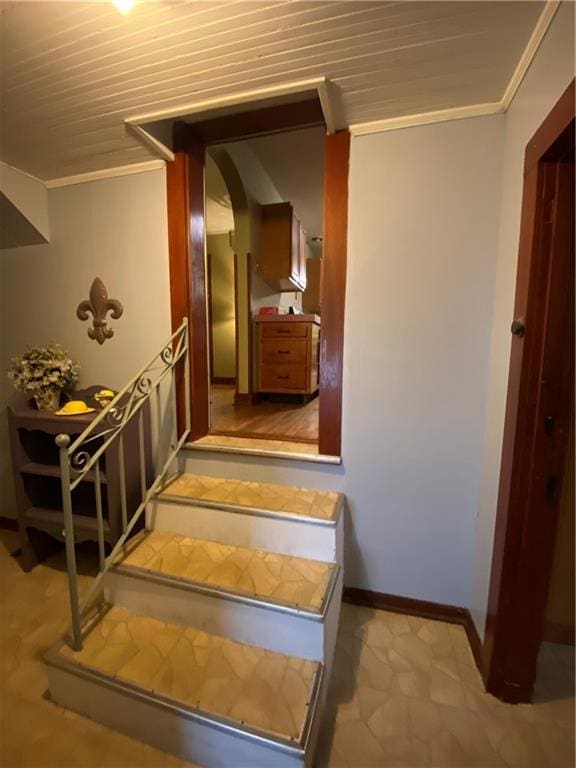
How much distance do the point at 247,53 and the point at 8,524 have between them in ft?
9.87

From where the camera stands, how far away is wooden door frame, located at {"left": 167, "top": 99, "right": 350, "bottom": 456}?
1420 millimetres

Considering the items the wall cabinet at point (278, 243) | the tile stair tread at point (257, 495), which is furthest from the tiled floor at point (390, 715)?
the wall cabinet at point (278, 243)

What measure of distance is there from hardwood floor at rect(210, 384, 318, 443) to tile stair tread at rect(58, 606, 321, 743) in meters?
0.94

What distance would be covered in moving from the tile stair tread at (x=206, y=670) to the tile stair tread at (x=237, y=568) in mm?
187

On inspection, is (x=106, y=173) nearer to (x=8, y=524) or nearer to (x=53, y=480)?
(x=53, y=480)

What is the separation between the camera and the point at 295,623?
1061 mm

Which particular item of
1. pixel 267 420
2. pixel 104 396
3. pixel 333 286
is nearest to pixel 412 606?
pixel 267 420

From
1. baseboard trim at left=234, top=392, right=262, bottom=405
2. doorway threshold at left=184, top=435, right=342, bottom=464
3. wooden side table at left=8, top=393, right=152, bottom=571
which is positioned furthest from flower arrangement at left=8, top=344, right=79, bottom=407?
baseboard trim at left=234, top=392, right=262, bottom=405

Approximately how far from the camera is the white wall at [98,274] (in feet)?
5.58

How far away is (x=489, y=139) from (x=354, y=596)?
2.11 metres

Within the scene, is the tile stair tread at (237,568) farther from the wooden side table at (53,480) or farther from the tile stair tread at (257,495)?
the wooden side table at (53,480)

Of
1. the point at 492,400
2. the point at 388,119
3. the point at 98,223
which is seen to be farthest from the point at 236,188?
the point at 492,400

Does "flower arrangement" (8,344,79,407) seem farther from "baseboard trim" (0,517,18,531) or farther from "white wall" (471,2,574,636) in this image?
"white wall" (471,2,574,636)

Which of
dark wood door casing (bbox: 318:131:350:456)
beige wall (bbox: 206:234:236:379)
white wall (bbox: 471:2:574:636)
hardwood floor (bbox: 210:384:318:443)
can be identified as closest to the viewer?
white wall (bbox: 471:2:574:636)
